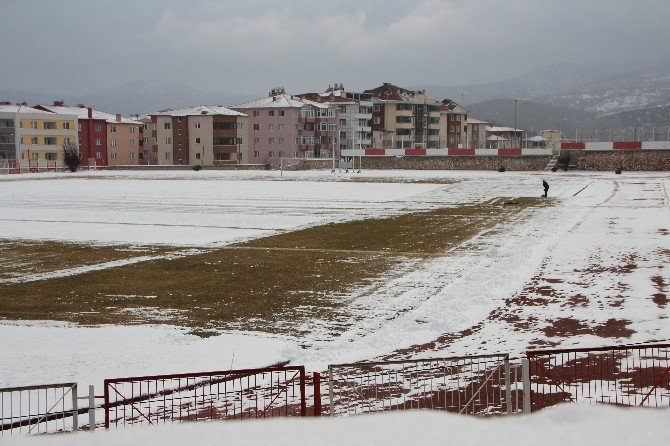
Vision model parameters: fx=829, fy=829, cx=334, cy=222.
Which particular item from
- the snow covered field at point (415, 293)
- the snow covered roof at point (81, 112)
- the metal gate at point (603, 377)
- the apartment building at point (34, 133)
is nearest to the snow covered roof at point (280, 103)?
the snow covered roof at point (81, 112)

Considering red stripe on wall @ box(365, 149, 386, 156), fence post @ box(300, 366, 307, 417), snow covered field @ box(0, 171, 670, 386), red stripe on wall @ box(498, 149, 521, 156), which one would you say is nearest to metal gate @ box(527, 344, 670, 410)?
snow covered field @ box(0, 171, 670, 386)

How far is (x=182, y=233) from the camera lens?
36156 millimetres

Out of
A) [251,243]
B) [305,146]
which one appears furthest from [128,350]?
[305,146]

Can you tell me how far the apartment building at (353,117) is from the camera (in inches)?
6284

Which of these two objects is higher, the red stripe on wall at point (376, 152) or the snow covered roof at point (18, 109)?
the snow covered roof at point (18, 109)

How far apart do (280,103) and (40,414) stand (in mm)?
142386

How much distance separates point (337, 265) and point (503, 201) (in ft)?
102

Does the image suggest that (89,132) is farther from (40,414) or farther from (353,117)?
(40,414)

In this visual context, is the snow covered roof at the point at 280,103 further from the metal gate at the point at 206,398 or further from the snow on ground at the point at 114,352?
the metal gate at the point at 206,398

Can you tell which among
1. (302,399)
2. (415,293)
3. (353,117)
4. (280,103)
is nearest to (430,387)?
(302,399)

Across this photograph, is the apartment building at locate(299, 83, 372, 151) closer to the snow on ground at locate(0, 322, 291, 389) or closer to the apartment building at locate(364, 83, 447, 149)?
the apartment building at locate(364, 83, 447, 149)

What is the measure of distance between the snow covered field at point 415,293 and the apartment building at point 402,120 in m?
112

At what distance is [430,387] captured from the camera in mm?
12961

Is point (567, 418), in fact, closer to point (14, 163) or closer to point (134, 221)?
point (134, 221)
